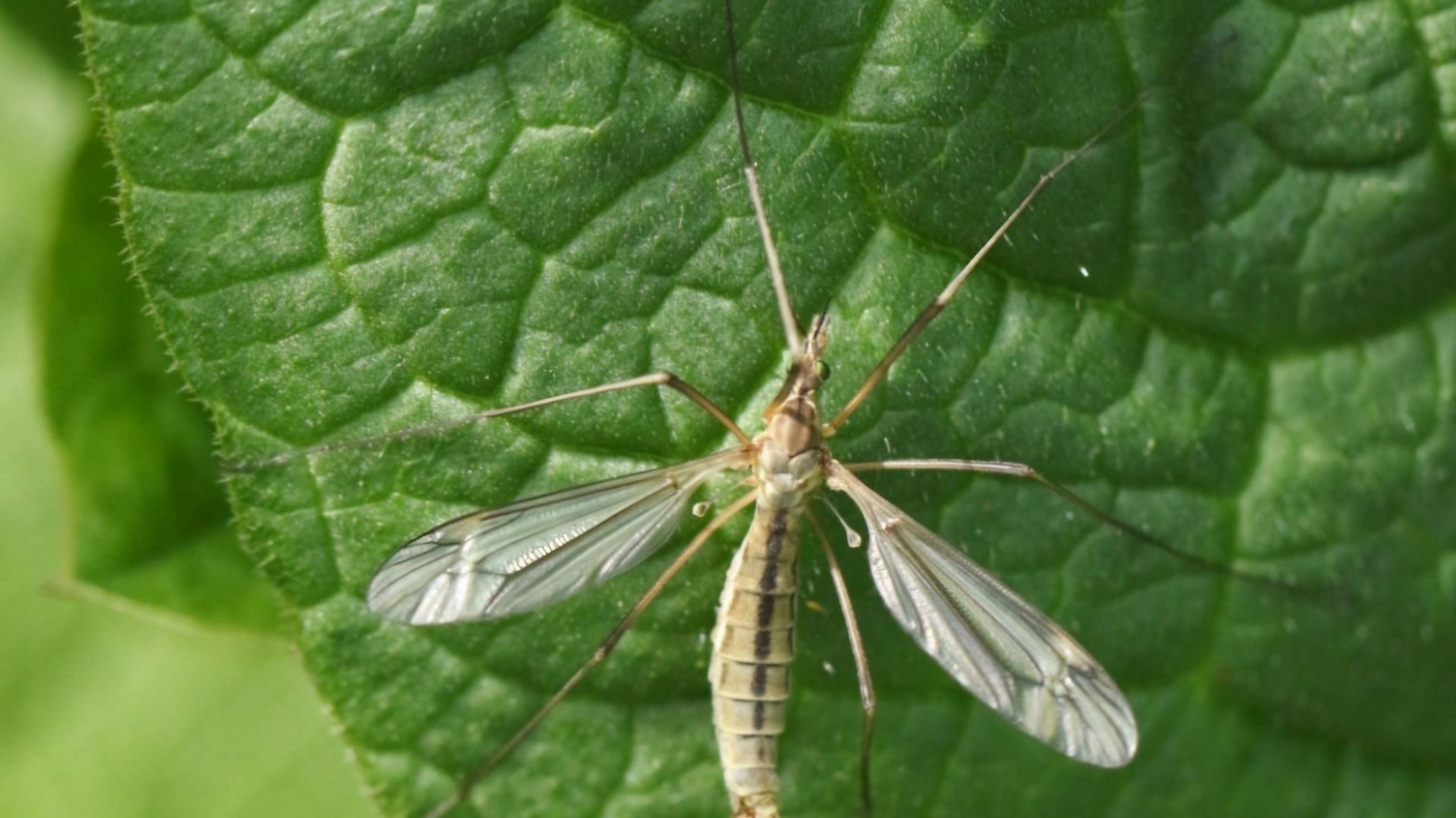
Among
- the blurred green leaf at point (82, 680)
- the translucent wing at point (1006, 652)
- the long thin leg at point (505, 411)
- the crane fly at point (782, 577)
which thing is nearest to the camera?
the long thin leg at point (505, 411)

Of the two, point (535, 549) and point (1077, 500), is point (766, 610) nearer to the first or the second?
point (535, 549)

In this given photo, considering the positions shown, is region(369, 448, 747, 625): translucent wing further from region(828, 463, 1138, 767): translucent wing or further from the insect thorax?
region(828, 463, 1138, 767): translucent wing

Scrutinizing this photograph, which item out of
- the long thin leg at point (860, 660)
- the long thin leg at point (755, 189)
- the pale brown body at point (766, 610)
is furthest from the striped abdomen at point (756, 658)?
the long thin leg at point (755, 189)

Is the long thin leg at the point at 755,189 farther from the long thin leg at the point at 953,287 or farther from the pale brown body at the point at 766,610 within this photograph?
the long thin leg at the point at 953,287

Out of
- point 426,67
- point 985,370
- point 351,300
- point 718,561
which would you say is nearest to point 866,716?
point 718,561

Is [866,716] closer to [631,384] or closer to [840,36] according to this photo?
[631,384]

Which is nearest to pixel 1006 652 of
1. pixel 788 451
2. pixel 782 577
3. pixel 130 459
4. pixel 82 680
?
pixel 782 577
